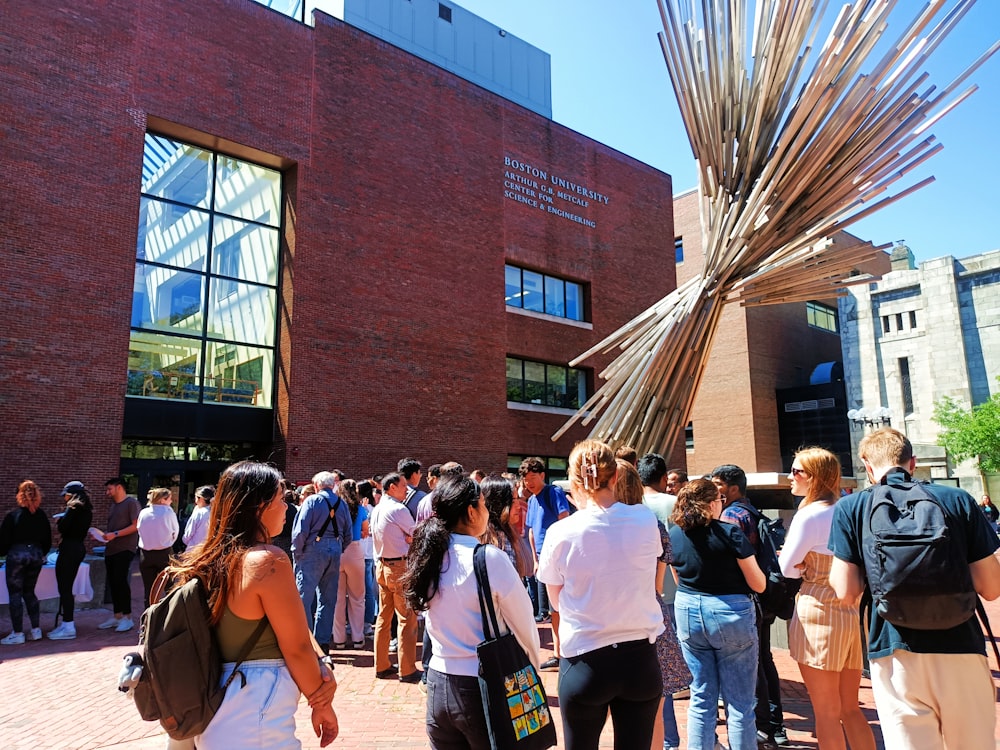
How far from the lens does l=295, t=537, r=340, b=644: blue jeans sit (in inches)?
256

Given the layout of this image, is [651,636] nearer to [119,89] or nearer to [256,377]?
[256,377]

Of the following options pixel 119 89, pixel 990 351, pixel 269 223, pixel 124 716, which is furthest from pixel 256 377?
pixel 990 351

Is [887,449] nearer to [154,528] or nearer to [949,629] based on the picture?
[949,629]

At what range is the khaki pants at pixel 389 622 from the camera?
5828mm

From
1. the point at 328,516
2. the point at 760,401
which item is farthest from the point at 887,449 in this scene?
the point at 760,401

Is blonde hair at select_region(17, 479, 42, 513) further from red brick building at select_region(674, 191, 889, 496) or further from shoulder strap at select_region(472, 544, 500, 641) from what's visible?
red brick building at select_region(674, 191, 889, 496)

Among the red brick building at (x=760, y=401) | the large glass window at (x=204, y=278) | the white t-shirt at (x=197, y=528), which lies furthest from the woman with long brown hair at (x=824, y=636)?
the red brick building at (x=760, y=401)

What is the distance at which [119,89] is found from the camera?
15.3 meters

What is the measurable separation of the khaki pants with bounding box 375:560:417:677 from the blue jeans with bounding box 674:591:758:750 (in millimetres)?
2837

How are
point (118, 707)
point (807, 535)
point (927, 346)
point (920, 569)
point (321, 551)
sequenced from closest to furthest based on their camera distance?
point (920, 569), point (807, 535), point (118, 707), point (321, 551), point (927, 346)

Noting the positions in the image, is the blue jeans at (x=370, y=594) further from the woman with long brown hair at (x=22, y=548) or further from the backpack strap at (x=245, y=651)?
the backpack strap at (x=245, y=651)

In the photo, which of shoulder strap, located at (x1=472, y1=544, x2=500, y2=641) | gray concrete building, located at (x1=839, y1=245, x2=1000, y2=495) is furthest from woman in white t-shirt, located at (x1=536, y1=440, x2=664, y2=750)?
gray concrete building, located at (x1=839, y1=245, x2=1000, y2=495)

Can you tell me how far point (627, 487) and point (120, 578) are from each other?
23.4 ft

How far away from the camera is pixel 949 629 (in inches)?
102
